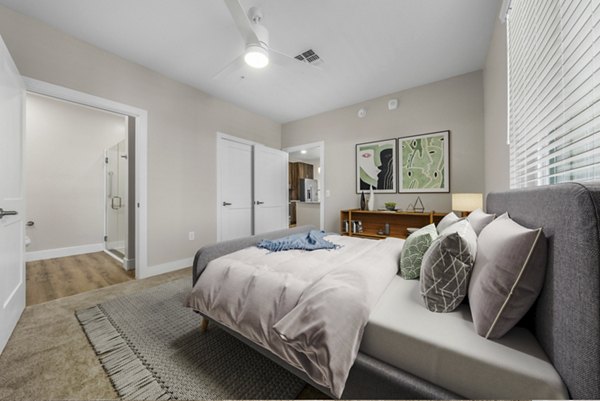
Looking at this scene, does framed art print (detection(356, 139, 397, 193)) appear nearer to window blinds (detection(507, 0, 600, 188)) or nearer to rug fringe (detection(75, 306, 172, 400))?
window blinds (detection(507, 0, 600, 188))

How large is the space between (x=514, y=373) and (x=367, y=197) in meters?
3.12

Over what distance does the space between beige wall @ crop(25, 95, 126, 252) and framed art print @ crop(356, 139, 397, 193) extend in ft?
13.7

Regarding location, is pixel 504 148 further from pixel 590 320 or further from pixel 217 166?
pixel 217 166

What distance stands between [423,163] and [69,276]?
16.2ft

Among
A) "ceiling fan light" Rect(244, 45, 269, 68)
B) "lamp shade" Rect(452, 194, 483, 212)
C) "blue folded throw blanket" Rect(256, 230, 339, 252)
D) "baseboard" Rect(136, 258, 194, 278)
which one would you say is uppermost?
"ceiling fan light" Rect(244, 45, 269, 68)

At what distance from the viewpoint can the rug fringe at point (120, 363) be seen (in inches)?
45.7

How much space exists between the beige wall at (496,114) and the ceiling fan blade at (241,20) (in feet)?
6.77

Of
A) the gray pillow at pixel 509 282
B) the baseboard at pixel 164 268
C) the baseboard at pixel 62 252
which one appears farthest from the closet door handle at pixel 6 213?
the baseboard at pixel 62 252

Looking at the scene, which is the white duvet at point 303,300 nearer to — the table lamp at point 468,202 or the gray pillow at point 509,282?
the gray pillow at point 509,282

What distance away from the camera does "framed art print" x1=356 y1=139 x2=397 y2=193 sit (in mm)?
3484

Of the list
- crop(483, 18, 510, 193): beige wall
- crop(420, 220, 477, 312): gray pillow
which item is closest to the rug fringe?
crop(420, 220, 477, 312): gray pillow

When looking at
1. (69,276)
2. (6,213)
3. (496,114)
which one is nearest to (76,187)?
(69,276)

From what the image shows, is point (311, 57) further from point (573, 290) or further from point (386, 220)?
point (573, 290)

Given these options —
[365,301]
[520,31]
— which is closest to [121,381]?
[365,301]
